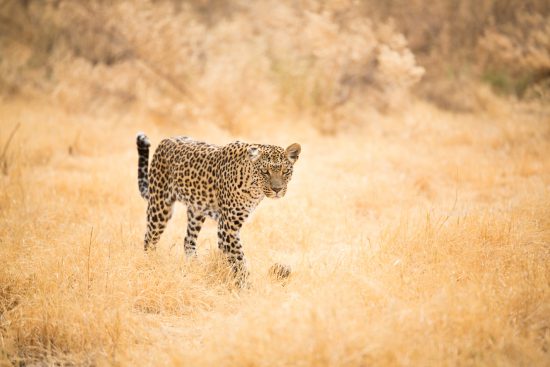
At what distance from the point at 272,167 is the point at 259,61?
906 cm

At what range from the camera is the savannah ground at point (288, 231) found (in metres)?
4.03

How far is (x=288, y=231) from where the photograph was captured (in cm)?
711

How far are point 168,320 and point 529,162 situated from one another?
7078 mm

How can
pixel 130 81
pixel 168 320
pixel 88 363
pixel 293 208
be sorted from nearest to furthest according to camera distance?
1. pixel 88 363
2. pixel 168 320
3. pixel 293 208
4. pixel 130 81

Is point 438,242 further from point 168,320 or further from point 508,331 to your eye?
point 168,320

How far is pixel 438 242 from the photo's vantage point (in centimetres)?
571

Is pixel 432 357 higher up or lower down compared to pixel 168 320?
higher up

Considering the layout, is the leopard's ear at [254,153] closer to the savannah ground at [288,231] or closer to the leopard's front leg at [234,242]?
the leopard's front leg at [234,242]

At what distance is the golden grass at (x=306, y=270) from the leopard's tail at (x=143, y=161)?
599 millimetres

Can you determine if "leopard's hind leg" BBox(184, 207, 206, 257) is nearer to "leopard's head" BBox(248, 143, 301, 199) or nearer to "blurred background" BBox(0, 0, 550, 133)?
"leopard's head" BBox(248, 143, 301, 199)

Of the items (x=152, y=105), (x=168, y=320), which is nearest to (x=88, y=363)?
(x=168, y=320)

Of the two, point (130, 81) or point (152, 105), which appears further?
point (130, 81)

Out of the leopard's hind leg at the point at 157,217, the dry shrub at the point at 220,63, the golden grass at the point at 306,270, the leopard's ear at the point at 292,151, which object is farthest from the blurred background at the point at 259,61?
the leopard's ear at the point at 292,151

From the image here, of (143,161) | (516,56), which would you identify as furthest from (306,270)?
(516,56)
